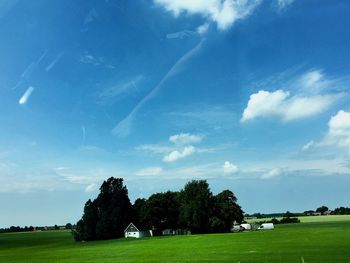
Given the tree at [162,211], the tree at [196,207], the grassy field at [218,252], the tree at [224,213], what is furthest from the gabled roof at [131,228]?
the grassy field at [218,252]

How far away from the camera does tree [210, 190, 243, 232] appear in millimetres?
126438

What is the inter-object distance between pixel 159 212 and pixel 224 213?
59.1 ft

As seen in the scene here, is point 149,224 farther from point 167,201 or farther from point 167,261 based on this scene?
point 167,261

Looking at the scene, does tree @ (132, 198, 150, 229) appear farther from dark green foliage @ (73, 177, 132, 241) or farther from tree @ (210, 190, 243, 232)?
tree @ (210, 190, 243, 232)

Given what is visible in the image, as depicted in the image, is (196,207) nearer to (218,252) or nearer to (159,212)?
(159,212)

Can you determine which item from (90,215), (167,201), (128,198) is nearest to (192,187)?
(167,201)

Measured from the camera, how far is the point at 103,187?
132 meters

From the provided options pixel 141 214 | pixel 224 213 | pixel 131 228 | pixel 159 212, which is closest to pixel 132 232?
pixel 131 228

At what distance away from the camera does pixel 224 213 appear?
415 feet

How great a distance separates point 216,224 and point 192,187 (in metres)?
12.8

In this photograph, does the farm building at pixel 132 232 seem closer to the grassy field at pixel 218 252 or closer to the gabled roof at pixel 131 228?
the gabled roof at pixel 131 228

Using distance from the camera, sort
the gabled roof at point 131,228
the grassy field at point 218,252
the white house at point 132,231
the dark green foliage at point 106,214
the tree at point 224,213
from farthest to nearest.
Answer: the tree at point 224,213
the dark green foliage at point 106,214
the gabled roof at point 131,228
the white house at point 132,231
the grassy field at point 218,252

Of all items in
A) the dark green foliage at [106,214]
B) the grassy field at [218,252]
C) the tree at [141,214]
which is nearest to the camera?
the grassy field at [218,252]

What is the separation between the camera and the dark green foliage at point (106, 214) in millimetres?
123812
